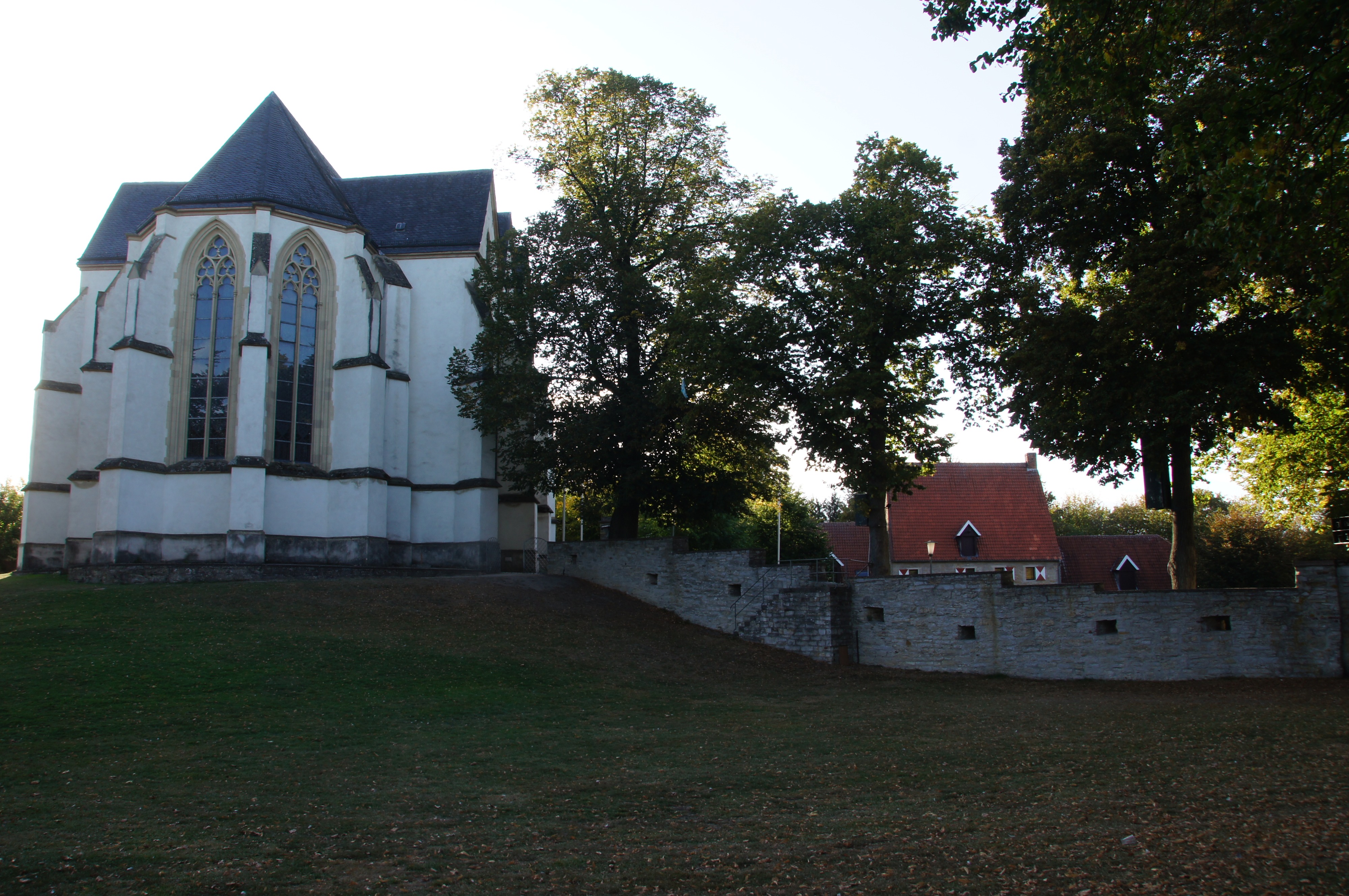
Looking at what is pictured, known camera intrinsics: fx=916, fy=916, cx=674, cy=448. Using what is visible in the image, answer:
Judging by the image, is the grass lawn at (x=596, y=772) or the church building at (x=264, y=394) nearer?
the grass lawn at (x=596, y=772)

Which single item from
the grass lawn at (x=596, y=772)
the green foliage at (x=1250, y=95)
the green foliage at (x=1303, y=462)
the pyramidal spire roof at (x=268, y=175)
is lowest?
→ the grass lawn at (x=596, y=772)

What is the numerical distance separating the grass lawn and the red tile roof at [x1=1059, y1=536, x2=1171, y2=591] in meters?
29.7

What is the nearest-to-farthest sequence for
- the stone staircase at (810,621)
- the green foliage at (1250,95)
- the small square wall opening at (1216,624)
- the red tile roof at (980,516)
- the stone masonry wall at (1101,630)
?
the green foliage at (1250,95)
the stone masonry wall at (1101,630)
the small square wall opening at (1216,624)
the stone staircase at (810,621)
the red tile roof at (980,516)

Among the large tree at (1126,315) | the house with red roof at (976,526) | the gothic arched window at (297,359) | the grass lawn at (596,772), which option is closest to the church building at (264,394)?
the gothic arched window at (297,359)

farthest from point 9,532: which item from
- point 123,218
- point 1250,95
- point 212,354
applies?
point 1250,95

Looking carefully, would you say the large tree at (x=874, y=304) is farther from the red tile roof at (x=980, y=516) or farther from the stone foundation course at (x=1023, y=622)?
the red tile roof at (x=980, y=516)

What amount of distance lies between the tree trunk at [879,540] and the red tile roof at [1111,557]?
→ 25.8m

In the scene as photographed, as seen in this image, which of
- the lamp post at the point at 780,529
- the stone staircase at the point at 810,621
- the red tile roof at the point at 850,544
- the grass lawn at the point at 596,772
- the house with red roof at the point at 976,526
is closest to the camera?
the grass lawn at the point at 596,772

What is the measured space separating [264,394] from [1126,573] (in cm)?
3921

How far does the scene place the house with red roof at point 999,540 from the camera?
42.5 metres

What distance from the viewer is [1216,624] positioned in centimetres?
1745

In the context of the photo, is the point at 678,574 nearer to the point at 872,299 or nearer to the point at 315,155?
the point at 872,299

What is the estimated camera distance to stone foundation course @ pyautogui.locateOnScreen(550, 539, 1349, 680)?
55.3 ft

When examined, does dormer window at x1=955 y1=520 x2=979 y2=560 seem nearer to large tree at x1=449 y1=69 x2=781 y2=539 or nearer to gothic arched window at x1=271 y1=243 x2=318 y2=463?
large tree at x1=449 y1=69 x2=781 y2=539
